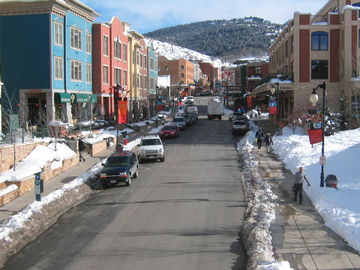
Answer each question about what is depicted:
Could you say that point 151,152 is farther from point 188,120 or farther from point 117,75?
point 188,120

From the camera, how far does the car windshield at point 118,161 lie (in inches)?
891

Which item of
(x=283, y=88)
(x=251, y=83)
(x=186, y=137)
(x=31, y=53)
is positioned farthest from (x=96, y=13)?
(x=251, y=83)

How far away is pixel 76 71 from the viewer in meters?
43.4

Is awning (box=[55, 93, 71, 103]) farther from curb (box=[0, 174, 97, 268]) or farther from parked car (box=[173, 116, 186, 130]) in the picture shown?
curb (box=[0, 174, 97, 268])

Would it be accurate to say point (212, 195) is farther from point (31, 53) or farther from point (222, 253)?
point (31, 53)

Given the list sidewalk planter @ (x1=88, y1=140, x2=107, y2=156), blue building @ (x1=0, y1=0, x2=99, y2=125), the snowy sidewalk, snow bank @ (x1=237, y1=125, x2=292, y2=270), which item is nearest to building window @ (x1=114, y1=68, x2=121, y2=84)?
blue building @ (x1=0, y1=0, x2=99, y2=125)

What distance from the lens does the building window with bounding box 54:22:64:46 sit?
39.3 meters

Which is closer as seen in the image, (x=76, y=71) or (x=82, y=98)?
(x=82, y=98)

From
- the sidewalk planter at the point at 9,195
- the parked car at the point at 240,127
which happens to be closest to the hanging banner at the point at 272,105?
the parked car at the point at 240,127

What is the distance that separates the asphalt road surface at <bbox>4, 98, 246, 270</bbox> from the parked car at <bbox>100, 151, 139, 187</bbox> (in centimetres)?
48

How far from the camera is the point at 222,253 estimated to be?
11703 mm

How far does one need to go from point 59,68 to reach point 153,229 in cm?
2964

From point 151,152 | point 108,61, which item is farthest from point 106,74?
point 151,152

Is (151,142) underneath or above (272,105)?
underneath
